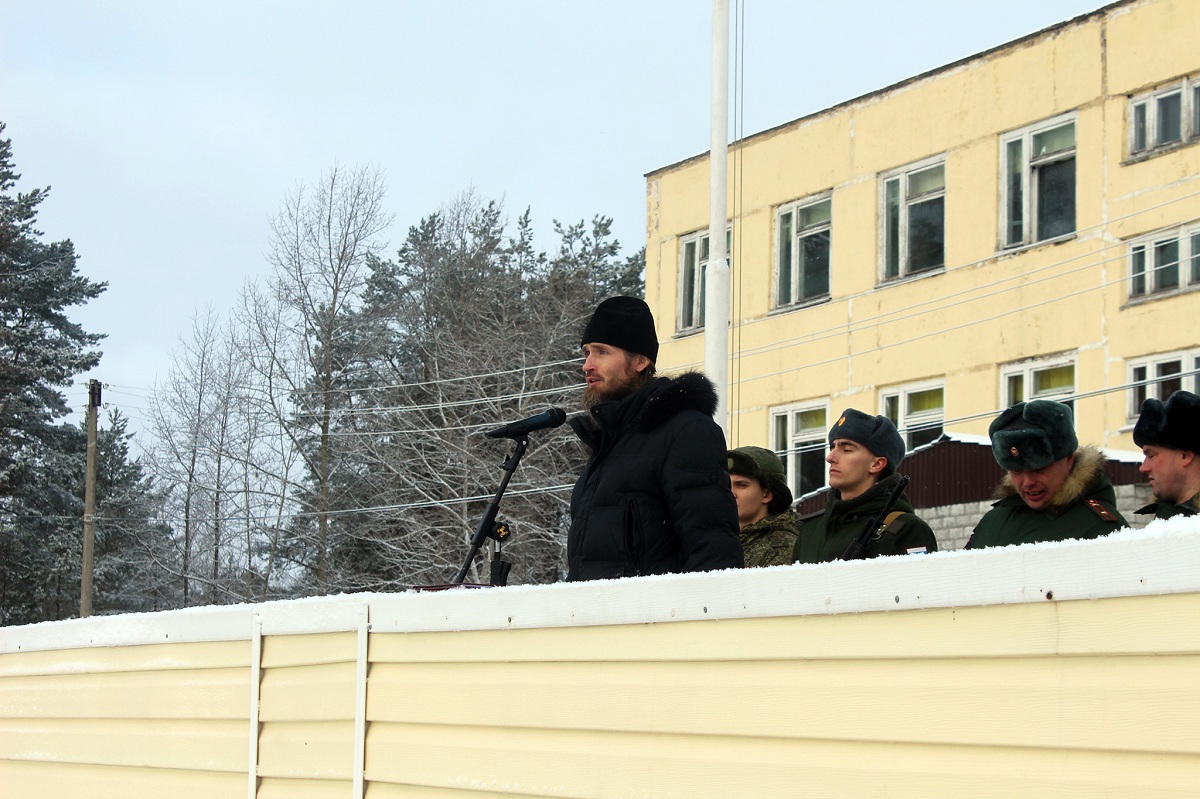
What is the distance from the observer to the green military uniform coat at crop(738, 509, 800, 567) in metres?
5.60

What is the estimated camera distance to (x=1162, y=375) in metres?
15.5

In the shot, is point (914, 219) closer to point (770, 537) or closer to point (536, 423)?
point (770, 537)

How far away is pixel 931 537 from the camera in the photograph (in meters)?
4.94

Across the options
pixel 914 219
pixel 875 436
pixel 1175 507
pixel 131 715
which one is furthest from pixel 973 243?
pixel 131 715

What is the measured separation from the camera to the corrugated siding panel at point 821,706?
7.97 ft

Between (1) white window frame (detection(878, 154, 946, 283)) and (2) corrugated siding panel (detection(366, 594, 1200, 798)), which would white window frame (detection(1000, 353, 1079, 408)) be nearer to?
(1) white window frame (detection(878, 154, 946, 283))

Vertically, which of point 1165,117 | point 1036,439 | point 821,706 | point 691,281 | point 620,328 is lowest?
point 821,706

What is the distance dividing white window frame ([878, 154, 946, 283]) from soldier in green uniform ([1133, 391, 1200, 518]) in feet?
44.7

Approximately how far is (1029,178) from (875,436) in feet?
40.8

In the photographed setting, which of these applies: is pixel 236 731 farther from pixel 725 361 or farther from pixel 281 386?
pixel 281 386

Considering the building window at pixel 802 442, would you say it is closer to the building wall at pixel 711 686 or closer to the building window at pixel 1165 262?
the building window at pixel 1165 262

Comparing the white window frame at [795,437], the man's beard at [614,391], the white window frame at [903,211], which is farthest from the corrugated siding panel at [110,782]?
the white window frame at [795,437]

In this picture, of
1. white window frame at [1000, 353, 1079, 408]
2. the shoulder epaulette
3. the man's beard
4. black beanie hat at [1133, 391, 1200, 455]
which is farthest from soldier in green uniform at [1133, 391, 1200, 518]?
white window frame at [1000, 353, 1079, 408]

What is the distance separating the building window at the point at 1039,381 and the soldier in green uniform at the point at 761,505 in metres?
11.2
